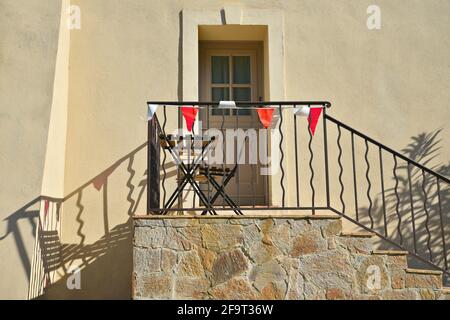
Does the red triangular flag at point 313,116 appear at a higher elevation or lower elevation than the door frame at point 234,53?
lower

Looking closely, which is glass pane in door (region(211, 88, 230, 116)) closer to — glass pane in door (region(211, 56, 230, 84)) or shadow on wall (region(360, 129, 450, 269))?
glass pane in door (region(211, 56, 230, 84))

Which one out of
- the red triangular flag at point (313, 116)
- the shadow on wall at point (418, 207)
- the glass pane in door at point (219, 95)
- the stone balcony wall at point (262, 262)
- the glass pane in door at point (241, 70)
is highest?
the glass pane in door at point (241, 70)

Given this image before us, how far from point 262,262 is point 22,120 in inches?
111

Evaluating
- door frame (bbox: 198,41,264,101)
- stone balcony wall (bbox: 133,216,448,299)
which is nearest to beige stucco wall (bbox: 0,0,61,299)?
stone balcony wall (bbox: 133,216,448,299)

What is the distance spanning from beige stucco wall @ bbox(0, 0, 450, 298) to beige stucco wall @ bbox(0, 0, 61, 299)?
3 cm

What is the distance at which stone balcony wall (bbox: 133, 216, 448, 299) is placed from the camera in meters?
4.05

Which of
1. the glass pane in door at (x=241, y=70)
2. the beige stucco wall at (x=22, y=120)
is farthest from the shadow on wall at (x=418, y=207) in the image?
the beige stucco wall at (x=22, y=120)

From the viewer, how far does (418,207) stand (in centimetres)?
572

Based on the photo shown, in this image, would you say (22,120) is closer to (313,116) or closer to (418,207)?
(313,116)

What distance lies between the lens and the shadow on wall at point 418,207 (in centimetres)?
562

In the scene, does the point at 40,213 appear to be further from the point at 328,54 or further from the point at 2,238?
the point at 328,54

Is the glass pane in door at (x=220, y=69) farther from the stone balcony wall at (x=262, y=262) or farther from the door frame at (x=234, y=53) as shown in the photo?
the stone balcony wall at (x=262, y=262)

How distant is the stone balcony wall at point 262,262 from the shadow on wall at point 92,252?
1.47 meters

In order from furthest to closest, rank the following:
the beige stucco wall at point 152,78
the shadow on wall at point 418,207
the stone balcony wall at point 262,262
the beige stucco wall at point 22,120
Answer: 1. the shadow on wall at point 418,207
2. the beige stucco wall at point 152,78
3. the beige stucco wall at point 22,120
4. the stone balcony wall at point 262,262
